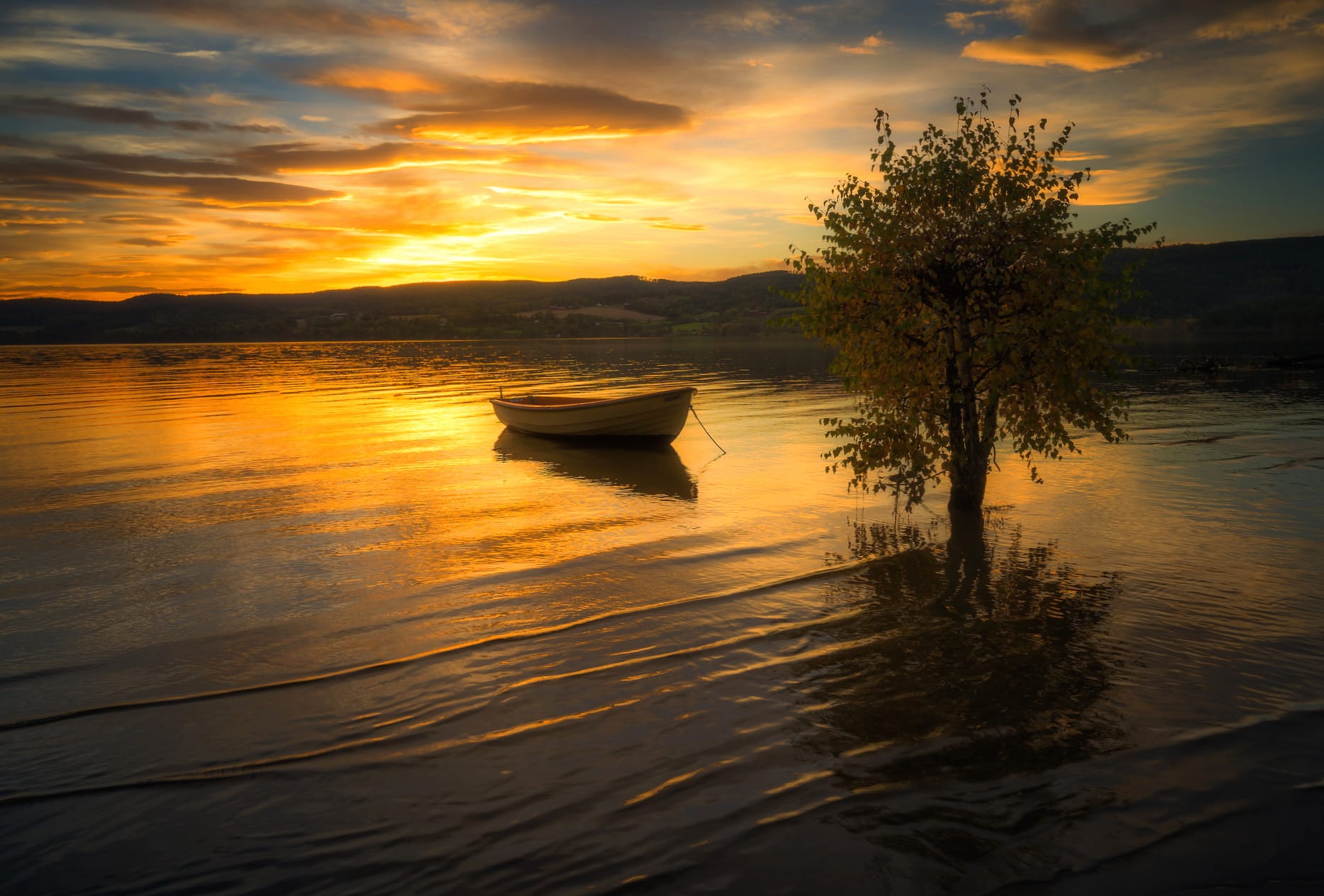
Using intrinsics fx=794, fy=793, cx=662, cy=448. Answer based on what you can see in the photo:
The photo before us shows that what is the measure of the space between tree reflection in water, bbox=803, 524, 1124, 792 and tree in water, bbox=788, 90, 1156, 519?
2.55 meters

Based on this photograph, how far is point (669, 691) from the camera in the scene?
6965mm

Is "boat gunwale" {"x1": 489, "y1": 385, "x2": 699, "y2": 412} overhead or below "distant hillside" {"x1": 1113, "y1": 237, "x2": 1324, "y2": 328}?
below

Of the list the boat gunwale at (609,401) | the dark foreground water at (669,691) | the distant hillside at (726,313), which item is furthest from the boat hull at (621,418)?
the distant hillside at (726,313)

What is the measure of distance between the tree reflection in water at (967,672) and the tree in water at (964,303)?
2.55 meters

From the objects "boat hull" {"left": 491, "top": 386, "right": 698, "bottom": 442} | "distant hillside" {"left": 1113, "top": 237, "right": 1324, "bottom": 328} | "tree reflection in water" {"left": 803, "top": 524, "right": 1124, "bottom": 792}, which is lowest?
"tree reflection in water" {"left": 803, "top": 524, "right": 1124, "bottom": 792}

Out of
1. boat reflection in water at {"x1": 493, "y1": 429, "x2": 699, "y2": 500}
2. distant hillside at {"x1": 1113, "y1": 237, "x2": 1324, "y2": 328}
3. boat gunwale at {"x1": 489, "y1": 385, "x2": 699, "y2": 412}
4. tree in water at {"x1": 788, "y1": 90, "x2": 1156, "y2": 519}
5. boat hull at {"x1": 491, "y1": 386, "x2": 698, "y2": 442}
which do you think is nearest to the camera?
tree in water at {"x1": 788, "y1": 90, "x2": 1156, "y2": 519}

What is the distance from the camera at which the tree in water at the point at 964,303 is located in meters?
11.3

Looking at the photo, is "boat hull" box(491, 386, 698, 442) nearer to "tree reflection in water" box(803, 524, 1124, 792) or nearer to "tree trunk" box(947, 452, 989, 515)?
"tree trunk" box(947, 452, 989, 515)

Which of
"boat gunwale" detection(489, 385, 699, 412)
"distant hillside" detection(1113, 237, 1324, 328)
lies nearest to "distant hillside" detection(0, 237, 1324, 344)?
"distant hillside" detection(1113, 237, 1324, 328)

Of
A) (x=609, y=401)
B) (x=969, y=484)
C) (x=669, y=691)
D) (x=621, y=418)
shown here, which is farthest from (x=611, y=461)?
(x=669, y=691)

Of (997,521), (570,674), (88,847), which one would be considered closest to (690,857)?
(570,674)

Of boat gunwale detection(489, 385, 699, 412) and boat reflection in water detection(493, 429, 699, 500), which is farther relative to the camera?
boat gunwale detection(489, 385, 699, 412)

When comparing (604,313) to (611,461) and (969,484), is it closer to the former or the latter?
(611,461)

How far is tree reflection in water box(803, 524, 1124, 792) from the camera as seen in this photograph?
5734mm
